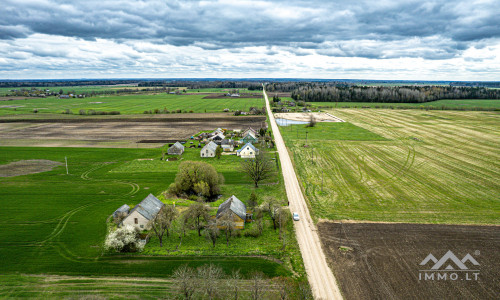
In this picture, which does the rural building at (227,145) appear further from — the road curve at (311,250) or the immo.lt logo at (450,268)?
the immo.lt logo at (450,268)

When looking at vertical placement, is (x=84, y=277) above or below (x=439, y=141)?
below

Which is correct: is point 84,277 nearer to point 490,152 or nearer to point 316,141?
point 316,141

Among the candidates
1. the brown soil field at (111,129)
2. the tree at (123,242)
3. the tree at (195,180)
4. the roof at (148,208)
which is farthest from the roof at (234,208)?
the brown soil field at (111,129)

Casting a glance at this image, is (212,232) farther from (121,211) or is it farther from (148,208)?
(121,211)

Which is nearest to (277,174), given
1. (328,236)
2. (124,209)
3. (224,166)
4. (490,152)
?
(224,166)

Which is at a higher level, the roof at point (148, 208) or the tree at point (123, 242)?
the roof at point (148, 208)

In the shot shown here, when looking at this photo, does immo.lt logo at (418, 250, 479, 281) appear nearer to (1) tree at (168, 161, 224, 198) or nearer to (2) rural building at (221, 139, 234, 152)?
(1) tree at (168, 161, 224, 198)
